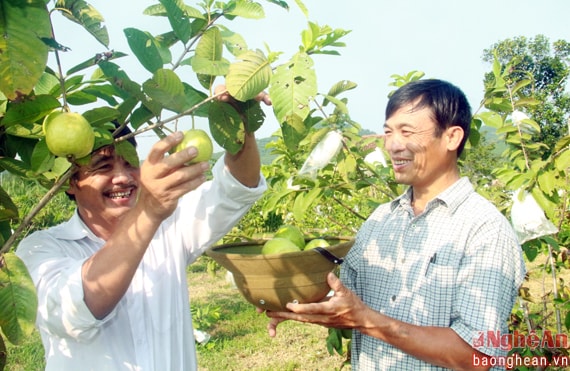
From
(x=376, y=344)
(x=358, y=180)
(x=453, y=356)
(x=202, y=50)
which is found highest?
(x=202, y=50)

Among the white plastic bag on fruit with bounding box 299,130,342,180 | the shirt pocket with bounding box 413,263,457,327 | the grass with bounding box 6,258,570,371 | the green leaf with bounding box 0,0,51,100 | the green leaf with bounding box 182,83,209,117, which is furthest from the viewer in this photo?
the grass with bounding box 6,258,570,371

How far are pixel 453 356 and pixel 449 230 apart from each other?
1.00ft

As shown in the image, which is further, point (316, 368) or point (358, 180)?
point (316, 368)

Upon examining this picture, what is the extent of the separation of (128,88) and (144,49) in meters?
0.07

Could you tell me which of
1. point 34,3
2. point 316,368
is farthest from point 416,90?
point 316,368

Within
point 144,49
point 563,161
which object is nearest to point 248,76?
point 144,49

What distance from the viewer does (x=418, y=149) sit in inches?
53.1

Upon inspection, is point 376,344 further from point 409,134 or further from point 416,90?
point 416,90

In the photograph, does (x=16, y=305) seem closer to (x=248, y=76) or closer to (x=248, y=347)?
(x=248, y=76)

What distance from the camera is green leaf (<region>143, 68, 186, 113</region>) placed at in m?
0.73

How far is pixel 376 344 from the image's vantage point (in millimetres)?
1317

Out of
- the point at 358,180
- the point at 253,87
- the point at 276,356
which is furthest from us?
the point at 276,356

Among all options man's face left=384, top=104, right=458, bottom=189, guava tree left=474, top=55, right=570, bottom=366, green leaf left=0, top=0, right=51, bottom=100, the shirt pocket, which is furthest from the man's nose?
green leaf left=0, top=0, right=51, bottom=100

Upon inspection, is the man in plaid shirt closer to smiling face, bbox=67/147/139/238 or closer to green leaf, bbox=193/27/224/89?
smiling face, bbox=67/147/139/238
